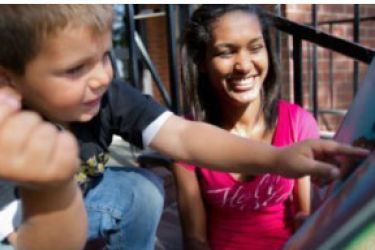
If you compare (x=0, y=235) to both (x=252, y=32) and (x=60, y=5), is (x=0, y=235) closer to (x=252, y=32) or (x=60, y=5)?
(x=60, y=5)

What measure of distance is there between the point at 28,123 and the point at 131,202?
0.74m

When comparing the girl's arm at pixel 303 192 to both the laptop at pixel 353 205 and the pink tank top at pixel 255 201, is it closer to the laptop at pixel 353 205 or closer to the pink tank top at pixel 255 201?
the pink tank top at pixel 255 201

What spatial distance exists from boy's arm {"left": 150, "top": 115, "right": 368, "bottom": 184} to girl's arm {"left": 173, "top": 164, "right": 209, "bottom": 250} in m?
0.47

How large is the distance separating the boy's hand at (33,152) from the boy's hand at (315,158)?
0.54 m

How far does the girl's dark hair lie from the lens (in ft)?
5.40

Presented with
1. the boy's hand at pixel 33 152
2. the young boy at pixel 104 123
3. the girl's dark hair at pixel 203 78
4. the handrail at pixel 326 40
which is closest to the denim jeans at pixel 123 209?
the young boy at pixel 104 123

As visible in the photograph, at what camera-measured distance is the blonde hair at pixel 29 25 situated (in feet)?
2.57

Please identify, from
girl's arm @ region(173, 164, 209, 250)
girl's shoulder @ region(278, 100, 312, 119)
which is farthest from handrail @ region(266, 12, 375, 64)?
girl's arm @ region(173, 164, 209, 250)

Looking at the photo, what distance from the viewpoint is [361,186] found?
693 millimetres

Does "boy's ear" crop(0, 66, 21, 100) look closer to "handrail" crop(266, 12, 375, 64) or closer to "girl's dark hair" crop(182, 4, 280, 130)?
"girl's dark hair" crop(182, 4, 280, 130)

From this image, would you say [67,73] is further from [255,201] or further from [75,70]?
[255,201]

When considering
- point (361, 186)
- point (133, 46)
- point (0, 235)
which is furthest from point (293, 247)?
point (133, 46)

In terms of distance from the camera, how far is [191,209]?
1651 mm

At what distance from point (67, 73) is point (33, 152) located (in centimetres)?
28
